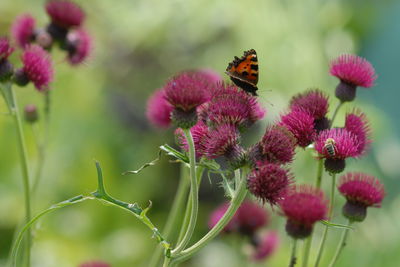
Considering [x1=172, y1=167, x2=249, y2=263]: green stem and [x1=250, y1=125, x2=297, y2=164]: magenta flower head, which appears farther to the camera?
[x1=250, y1=125, x2=297, y2=164]: magenta flower head

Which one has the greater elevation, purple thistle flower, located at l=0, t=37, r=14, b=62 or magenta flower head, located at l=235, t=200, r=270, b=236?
purple thistle flower, located at l=0, t=37, r=14, b=62

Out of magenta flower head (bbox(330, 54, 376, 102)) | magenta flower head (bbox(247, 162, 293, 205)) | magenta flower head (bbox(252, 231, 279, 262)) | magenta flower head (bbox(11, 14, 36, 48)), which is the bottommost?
magenta flower head (bbox(252, 231, 279, 262))

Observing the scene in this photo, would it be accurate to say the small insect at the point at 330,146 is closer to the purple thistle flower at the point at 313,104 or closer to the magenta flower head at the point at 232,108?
the purple thistle flower at the point at 313,104

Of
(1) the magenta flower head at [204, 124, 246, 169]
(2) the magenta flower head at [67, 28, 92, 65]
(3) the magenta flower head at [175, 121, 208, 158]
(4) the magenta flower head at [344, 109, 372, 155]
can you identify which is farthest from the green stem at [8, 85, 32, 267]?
(4) the magenta flower head at [344, 109, 372, 155]

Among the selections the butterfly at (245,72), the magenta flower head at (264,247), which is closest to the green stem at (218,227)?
the butterfly at (245,72)

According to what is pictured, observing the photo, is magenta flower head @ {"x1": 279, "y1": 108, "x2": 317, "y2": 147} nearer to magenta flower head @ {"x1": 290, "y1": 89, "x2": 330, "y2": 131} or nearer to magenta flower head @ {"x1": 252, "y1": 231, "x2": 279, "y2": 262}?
magenta flower head @ {"x1": 290, "y1": 89, "x2": 330, "y2": 131}

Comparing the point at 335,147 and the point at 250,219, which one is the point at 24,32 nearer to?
the point at 250,219

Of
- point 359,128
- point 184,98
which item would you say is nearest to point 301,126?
point 359,128
